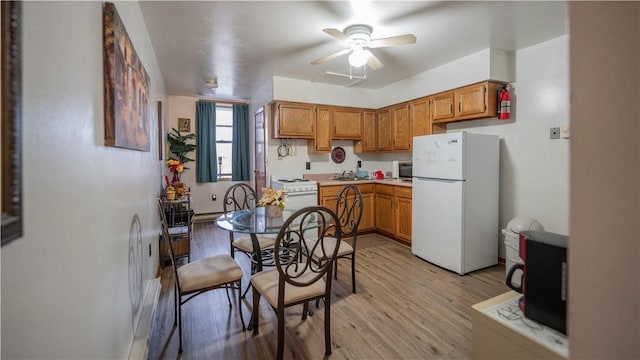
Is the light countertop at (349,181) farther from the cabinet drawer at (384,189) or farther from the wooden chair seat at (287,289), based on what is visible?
the wooden chair seat at (287,289)

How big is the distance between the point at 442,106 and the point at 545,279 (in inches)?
121

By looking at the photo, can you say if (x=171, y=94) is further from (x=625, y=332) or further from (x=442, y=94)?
(x=625, y=332)

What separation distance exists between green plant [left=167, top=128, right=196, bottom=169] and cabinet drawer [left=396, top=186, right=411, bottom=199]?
3.80 metres

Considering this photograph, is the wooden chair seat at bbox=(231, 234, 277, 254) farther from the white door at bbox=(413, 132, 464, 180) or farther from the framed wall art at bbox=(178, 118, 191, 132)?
the framed wall art at bbox=(178, 118, 191, 132)

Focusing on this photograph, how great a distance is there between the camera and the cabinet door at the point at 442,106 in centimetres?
383

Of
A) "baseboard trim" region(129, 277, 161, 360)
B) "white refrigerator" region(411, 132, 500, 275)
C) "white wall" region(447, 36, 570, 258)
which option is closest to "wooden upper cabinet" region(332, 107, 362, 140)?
"white refrigerator" region(411, 132, 500, 275)

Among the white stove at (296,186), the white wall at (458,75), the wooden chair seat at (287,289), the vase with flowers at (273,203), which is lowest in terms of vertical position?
the wooden chair seat at (287,289)

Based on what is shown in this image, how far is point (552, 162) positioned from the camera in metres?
3.10

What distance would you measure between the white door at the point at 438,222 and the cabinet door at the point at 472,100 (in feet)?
3.26

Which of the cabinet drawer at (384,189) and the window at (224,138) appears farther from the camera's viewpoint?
the window at (224,138)

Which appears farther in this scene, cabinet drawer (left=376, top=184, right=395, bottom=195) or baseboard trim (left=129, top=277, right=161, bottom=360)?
cabinet drawer (left=376, top=184, right=395, bottom=195)

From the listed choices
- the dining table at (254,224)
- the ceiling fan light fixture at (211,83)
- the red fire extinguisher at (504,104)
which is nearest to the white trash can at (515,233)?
the red fire extinguisher at (504,104)

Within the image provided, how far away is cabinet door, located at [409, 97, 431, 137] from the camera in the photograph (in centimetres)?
419

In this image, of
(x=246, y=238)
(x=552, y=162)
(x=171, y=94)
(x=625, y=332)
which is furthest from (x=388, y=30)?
(x=171, y=94)
